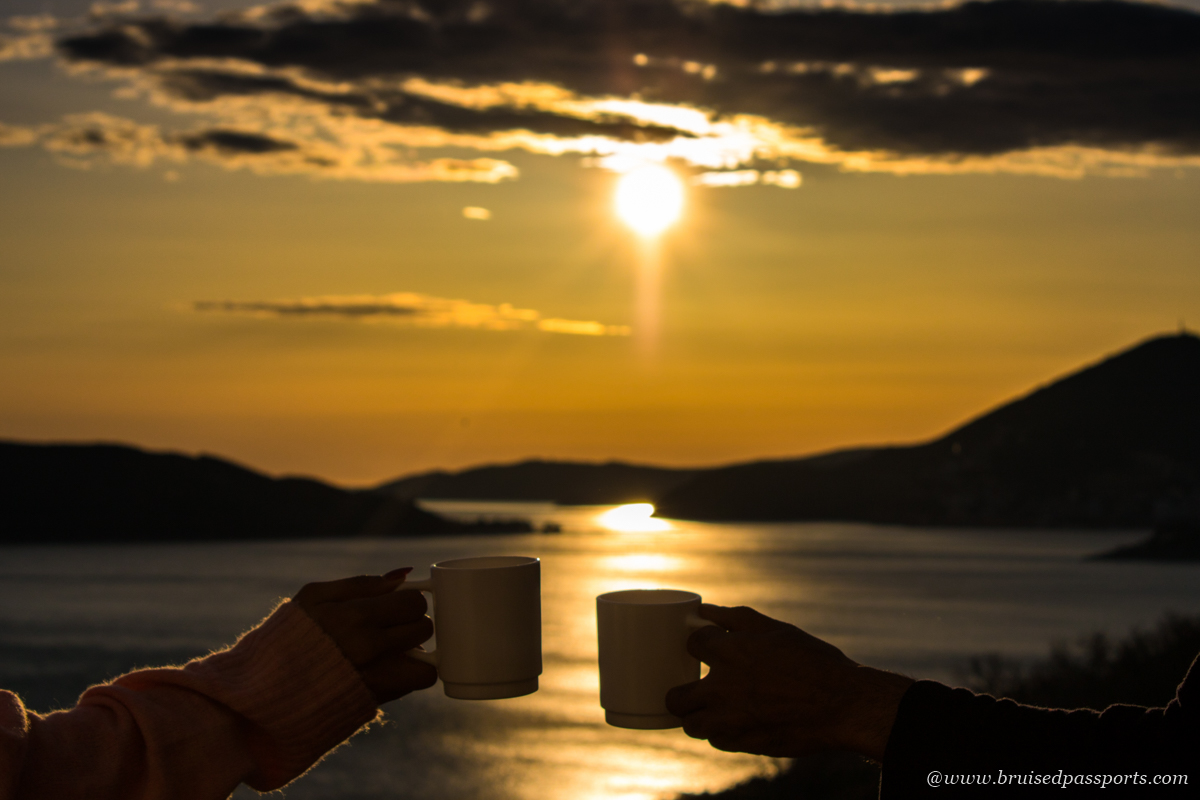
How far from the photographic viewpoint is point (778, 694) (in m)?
1.84

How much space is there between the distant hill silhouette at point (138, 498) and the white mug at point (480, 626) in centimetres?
15041

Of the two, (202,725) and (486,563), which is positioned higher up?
(486,563)

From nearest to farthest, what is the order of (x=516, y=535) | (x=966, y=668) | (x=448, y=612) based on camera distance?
(x=448, y=612)
(x=966, y=668)
(x=516, y=535)

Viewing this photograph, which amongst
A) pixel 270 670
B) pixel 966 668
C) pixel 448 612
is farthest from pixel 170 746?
pixel 966 668

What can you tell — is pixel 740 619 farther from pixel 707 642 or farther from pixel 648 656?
pixel 648 656

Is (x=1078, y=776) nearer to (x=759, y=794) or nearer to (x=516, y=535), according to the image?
(x=759, y=794)

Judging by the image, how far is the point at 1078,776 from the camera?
1.58 metres

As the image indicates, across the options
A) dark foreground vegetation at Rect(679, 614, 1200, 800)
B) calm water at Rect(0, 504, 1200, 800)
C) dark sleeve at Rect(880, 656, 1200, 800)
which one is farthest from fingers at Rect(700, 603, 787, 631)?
dark foreground vegetation at Rect(679, 614, 1200, 800)

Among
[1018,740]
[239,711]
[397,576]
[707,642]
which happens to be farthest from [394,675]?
[1018,740]

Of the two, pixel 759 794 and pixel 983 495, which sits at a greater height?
pixel 759 794

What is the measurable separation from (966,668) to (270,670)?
63.1 metres

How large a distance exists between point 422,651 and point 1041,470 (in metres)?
180

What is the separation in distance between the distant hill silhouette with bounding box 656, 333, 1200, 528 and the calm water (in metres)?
6.57

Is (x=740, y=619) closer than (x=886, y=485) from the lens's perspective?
Yes
